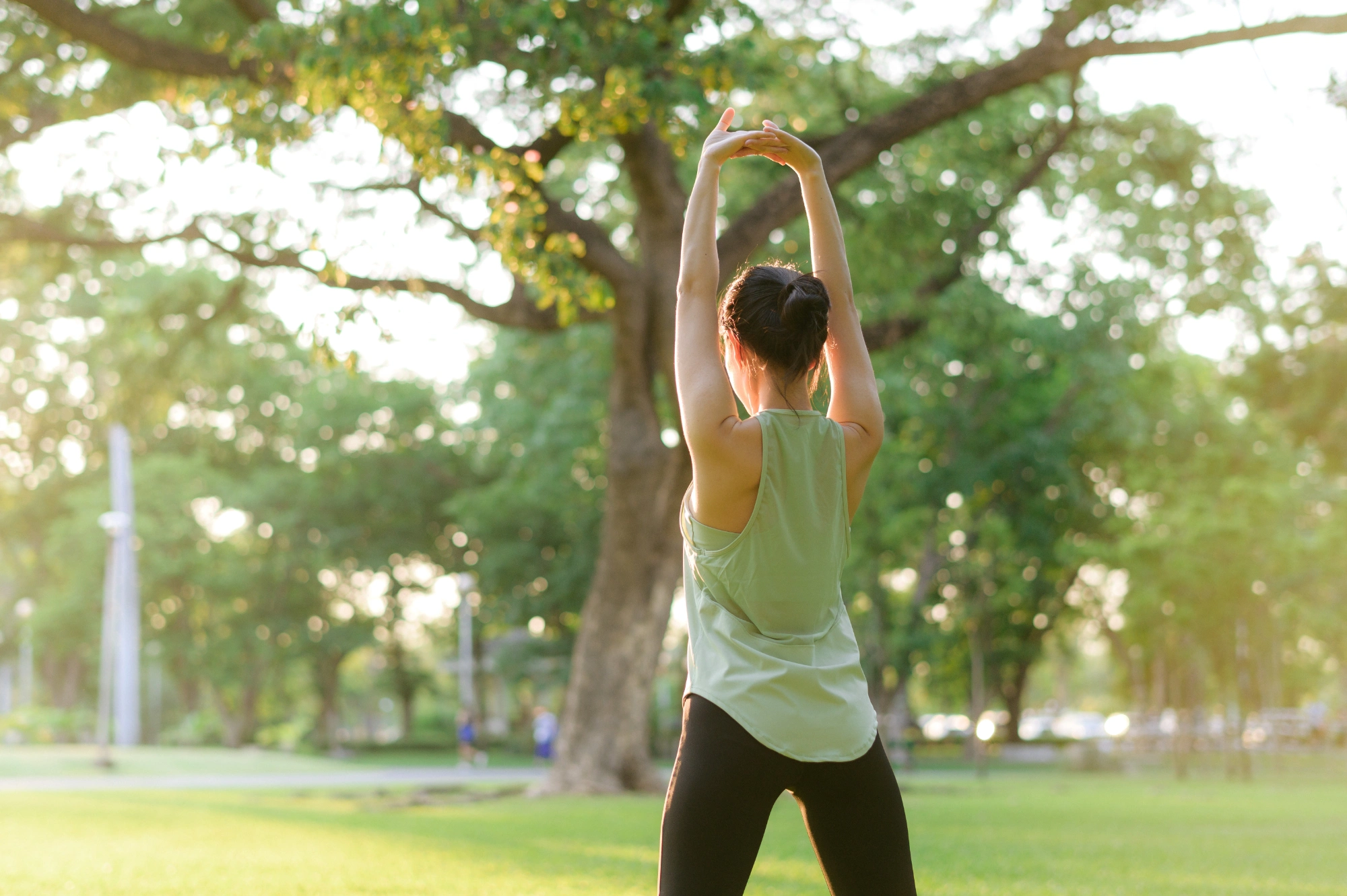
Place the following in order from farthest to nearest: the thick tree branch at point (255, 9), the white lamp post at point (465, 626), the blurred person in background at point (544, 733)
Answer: the white lamp post at point (465, 626), the blurred person in background at point (544, 733), the thick tree branch at point (255, 9)

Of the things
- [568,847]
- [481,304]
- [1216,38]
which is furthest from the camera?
[481,304]

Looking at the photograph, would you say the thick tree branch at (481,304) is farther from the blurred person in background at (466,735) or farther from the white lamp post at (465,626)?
the white lamp post at (465,626)

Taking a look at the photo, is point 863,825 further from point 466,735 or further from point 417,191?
point 466,735

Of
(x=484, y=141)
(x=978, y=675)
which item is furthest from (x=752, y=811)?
(x=978, y=675)

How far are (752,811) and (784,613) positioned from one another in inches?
15.3

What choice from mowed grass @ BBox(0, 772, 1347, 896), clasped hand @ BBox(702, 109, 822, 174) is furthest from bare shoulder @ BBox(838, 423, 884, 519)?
mowed grass @ BBox(0, 772, 1347, 896)

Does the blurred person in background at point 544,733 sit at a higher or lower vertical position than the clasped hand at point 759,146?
lower

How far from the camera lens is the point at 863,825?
2566 mm

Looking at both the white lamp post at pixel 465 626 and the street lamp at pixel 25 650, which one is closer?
the white lamp post at pixel 465 626

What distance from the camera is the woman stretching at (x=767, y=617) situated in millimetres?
2441

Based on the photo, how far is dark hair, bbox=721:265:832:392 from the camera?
265 cm

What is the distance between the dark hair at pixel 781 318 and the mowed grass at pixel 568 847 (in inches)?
216

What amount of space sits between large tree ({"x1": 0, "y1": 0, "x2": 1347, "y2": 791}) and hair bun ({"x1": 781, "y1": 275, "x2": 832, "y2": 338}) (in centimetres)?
775

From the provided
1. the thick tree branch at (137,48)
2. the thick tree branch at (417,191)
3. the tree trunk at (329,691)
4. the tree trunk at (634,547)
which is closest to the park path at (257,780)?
the tree trunk at (634,547)
